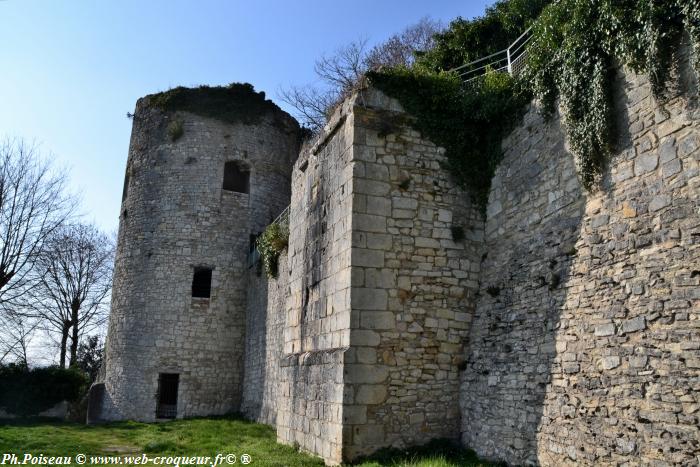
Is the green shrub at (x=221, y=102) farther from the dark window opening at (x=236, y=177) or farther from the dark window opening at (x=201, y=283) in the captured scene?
the dark window opening at (x=201, y=283)

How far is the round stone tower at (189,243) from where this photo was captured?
16.9 m

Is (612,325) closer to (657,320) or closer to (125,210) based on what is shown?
(657,320)

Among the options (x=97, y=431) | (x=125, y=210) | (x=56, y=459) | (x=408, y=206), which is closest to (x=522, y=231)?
(x=408, y=206)

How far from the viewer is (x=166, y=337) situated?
17.0 metres

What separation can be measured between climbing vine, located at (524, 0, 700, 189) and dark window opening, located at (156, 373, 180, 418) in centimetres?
1377

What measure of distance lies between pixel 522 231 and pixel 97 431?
1138 centimetres

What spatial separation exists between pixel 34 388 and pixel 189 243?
266 inches

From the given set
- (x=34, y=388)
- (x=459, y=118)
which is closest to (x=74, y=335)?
(x=34, y=388)

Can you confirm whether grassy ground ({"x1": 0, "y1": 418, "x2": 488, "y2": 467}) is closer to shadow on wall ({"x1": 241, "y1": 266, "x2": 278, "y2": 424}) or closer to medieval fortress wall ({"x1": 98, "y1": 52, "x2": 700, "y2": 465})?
medieval fortress wall ({"x1": 98, "y1": 52, "x2": 700, "y2": 465})

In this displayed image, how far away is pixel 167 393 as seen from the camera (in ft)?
55.9

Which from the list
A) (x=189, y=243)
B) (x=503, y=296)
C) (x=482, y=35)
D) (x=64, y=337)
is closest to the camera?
(x=503, y=296)

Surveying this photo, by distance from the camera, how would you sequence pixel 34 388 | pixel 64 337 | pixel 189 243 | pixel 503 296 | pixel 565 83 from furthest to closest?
1. pixel 64 337
2. pixel 34 388
3. pixel 189 243
4. pixel 503 296
5. pixel 565 83

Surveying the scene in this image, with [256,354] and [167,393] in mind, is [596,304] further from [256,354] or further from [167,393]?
[167,393]

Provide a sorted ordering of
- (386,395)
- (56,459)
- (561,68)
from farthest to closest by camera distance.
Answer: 1. (56,459)
2. (386,395)
3. (561,68)
